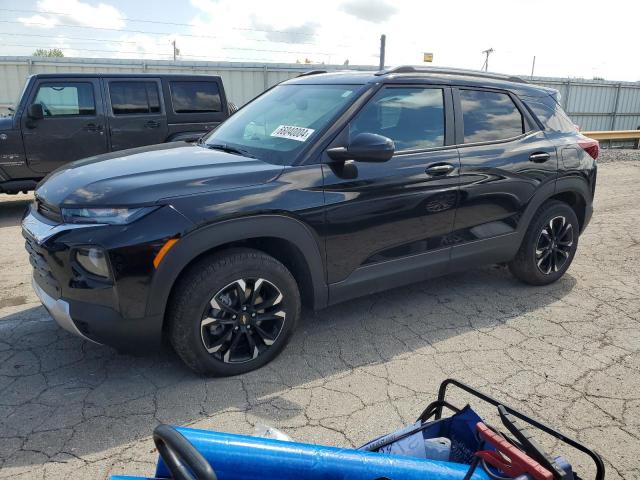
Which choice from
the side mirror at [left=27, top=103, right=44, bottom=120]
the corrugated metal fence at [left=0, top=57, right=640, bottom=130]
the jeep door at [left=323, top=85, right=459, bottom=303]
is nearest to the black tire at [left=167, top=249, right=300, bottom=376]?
the jeep door at [left=323, top=85, right=459, bottom=303]

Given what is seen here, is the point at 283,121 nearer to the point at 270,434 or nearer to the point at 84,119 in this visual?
the point at 270,434

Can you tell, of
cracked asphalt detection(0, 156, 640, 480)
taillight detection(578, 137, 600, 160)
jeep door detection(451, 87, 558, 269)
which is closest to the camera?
cracked asphalt detection(0, 156, 640, 480)

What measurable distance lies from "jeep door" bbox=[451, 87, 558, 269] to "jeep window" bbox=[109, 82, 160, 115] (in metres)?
5.53

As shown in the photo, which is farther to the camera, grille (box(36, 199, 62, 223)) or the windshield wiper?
the windshield wiper

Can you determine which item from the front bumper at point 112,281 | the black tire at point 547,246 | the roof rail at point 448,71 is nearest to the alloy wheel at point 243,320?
the front bumper at point 112,281

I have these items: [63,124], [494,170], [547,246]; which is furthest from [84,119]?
[547,246]

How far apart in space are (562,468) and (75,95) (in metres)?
7.76

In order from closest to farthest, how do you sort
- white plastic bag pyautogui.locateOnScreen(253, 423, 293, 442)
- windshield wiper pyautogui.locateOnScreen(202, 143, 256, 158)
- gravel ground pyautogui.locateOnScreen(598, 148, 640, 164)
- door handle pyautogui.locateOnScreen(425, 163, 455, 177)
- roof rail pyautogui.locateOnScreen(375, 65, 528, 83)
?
white plastic bag pyautogui.locateOnScreen(253, 423, 293, 442) < windshield wiper pyautogui.locateOnScreen(202, 143, 256, 158) < door handle pyautogui.locateOnScreen(425, 163, 455, 177) < roof rail pyautogui.locateOnScreen(375, 65, 528, 83) < gravel ground pyautogui.locateOnScreen(598, 148, 640, 164)

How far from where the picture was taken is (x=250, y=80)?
1681 cm

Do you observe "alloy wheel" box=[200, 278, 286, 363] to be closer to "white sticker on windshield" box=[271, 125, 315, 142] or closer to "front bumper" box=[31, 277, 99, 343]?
"front bumper" box=[31, 277, 99, 343]

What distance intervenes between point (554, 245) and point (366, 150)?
2.41 m

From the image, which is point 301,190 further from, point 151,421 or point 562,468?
point 562,468

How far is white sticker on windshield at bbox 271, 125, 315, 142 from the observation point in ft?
10.8

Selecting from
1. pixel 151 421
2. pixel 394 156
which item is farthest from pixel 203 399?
pixel 394 156
